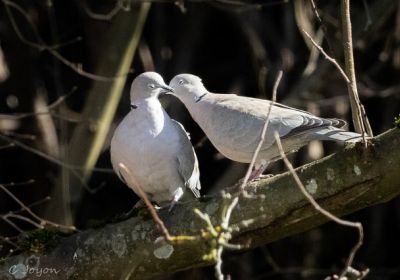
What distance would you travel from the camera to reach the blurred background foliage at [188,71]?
16.3 feet

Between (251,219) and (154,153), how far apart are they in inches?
34.5

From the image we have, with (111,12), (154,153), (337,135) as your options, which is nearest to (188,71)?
(111,12)

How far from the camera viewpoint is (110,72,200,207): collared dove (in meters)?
3.54

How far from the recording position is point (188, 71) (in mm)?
5863

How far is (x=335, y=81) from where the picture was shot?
18.1ft

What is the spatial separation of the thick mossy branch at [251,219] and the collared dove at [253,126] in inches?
12.7

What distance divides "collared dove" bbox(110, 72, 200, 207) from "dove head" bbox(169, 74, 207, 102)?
0.63 feet

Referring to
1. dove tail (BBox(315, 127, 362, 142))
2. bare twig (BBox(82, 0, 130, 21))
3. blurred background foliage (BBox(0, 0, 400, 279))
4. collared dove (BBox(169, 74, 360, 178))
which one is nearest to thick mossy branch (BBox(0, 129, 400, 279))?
dove tail (BBox(315, 127, 362, 142))

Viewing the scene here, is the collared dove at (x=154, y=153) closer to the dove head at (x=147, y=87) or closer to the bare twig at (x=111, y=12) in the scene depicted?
the dove head at (x=147, y=87)

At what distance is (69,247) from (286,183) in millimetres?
908

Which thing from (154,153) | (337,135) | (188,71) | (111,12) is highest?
(111,12)

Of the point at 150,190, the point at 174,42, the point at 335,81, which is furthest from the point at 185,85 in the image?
the point at 174,42

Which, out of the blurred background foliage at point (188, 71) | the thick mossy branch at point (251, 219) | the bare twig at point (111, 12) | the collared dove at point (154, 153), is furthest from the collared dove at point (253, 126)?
the blurred background foliage at point (188, 71)

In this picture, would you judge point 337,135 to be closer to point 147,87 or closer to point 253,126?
point 253,126
